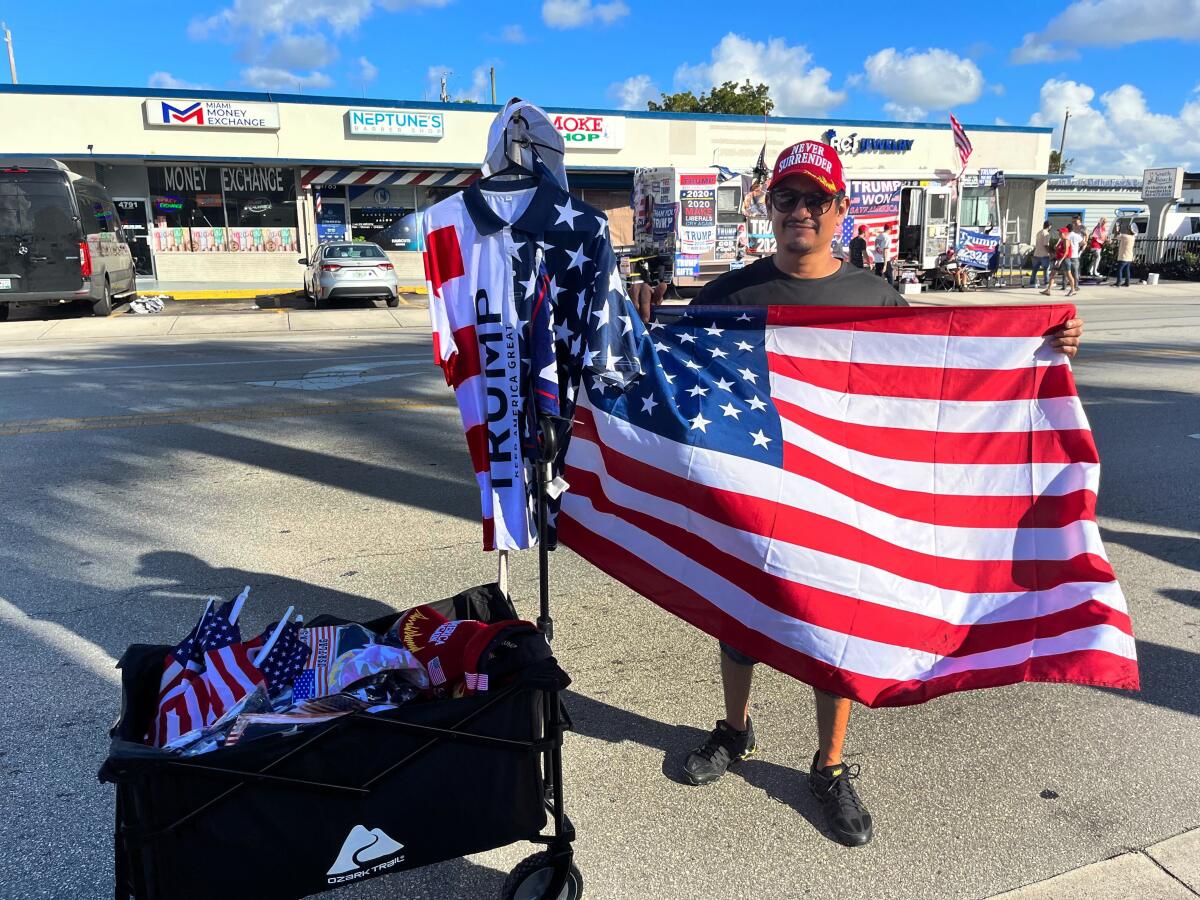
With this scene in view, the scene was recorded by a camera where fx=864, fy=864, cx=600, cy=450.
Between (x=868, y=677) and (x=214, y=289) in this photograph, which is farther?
(x=214, y=289)

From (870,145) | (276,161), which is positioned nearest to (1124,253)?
(870,145)

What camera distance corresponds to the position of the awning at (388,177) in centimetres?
2614

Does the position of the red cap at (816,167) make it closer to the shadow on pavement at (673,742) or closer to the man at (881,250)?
the shadow on pavement at (673,742)

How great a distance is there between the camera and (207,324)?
57.9ft

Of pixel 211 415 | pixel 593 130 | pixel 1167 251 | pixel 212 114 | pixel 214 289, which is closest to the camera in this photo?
pixel 211 415

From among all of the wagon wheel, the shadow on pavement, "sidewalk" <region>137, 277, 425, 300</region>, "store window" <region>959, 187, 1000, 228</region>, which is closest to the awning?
"sidewalk" <region>137, 277, 425, 300</region>

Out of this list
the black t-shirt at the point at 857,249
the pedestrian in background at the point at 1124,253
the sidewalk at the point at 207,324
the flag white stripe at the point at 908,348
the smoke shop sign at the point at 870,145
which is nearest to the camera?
the flag white stripe at the point at 908,348

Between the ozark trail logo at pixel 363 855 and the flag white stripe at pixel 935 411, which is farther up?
the flag white stripe at pixel 935 411

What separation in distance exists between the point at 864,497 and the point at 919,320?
72 cm

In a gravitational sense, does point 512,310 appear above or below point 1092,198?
below

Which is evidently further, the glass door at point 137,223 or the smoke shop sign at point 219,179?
the smoke shop sign at point 219,179

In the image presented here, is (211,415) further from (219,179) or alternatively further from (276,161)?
(219,179)

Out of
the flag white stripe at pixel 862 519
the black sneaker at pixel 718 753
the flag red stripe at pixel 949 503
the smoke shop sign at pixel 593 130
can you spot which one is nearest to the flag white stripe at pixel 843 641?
the flag white stripe at pixel 862 519

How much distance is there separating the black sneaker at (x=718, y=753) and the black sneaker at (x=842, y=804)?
257 mm
